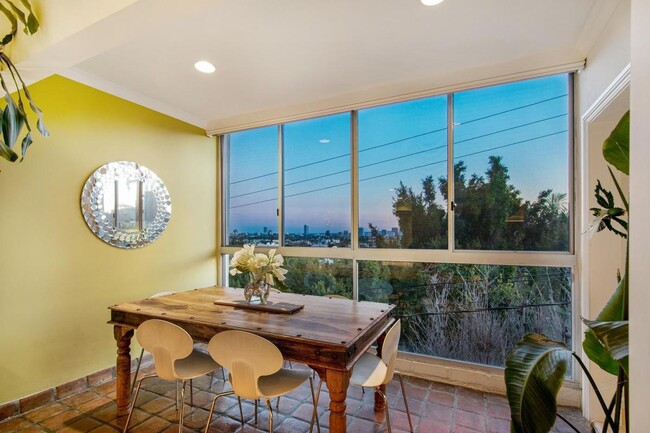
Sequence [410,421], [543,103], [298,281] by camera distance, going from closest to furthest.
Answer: [410,421]
[543,103]
[298,281]

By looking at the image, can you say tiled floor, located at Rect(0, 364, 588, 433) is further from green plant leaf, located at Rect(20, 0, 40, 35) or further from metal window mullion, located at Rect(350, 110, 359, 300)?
green plant leaf, located at Rect(20, 0, 40, 35)

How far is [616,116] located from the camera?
2.24m

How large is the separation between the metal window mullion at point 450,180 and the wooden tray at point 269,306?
4.94ft

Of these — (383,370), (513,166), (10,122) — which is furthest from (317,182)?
(10,122)

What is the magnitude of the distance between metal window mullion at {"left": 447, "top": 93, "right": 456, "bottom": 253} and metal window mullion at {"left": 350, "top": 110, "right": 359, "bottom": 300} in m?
0.91

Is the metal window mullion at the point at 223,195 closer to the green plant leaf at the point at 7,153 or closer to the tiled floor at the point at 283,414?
the tiled floor at the point at 283,414

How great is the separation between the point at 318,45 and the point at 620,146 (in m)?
1.99

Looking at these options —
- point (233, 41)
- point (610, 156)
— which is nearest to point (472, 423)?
point (610, 156)

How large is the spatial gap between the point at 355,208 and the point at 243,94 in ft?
5.45

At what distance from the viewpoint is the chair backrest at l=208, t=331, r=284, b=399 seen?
70.2 inches

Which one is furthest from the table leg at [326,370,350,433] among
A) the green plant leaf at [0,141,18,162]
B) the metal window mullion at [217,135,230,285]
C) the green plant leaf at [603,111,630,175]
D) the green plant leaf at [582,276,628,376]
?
the metal window mullion at [217,135,230,285]

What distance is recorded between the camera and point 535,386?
49.4 inches

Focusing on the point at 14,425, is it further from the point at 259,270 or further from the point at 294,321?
the point at 294,321

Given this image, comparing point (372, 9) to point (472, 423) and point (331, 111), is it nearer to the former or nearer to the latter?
point (331, 111)
